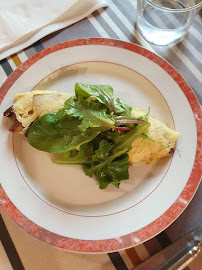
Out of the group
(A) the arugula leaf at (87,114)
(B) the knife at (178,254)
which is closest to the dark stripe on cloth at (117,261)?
(B) the knife at (178,254)

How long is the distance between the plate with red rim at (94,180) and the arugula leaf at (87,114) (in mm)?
220

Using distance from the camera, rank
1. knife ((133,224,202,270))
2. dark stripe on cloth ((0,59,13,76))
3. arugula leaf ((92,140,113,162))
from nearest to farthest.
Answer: knife ((133,224,202,270))
arugula leaf ((92,140,113,162))
dark stripe on cloth ((0,59,13,76))

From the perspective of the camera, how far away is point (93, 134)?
Result: 996mm

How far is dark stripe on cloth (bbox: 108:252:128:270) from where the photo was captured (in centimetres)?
99

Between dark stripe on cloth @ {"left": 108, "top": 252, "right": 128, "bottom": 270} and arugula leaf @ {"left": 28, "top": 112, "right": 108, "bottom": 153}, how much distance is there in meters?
0.42

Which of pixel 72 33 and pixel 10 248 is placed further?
pixel 72 33

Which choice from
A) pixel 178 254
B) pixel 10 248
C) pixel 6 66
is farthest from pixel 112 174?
pixel 6 66

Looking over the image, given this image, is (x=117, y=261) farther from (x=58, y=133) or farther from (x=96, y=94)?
(x=96, y=94)

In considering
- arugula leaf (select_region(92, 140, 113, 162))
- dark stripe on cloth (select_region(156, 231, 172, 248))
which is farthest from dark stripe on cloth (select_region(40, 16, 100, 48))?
dark stripe on cloth (select_region(156, 231, 172, 248))

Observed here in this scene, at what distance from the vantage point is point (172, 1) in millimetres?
1417

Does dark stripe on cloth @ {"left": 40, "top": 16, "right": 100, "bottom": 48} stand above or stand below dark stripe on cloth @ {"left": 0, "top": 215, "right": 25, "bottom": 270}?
above

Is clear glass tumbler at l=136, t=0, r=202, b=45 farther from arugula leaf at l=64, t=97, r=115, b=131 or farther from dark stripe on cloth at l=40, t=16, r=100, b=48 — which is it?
arugula leaf at l=64, t=97, r=115, b=131

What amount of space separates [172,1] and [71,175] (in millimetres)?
1032

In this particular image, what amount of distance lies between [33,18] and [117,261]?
122cm
